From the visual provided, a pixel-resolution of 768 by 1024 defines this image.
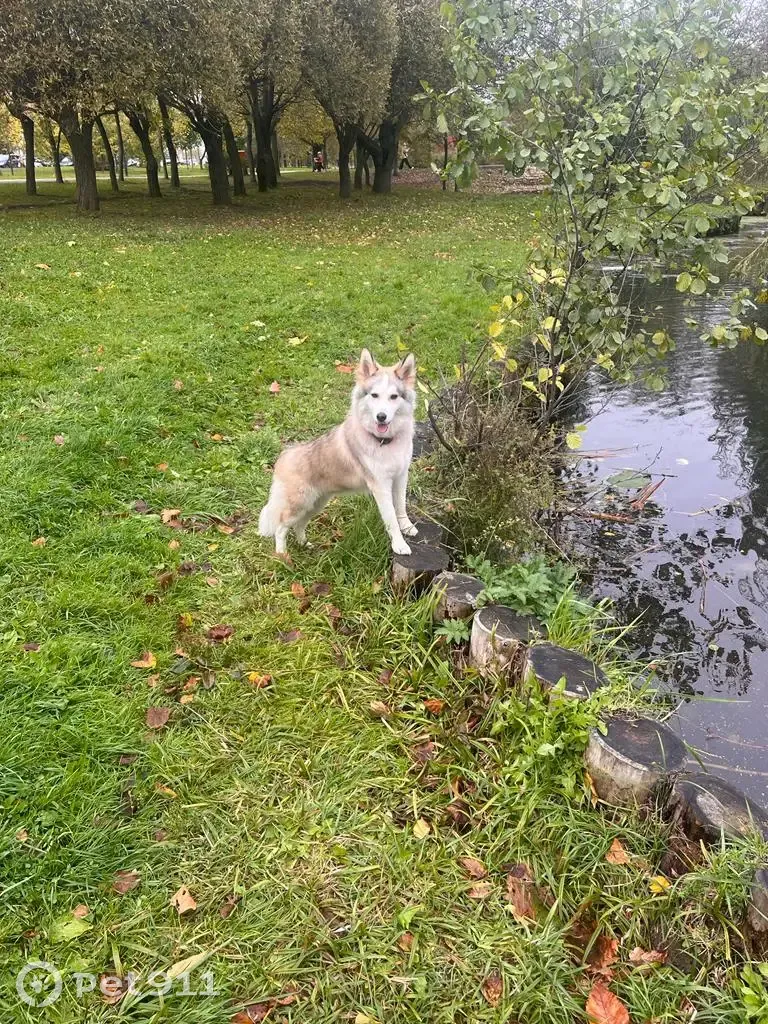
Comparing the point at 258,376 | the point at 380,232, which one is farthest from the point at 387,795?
the point at 380,232

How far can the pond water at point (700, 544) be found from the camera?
381 cm

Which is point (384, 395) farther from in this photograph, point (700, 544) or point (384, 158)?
point (384, 158)

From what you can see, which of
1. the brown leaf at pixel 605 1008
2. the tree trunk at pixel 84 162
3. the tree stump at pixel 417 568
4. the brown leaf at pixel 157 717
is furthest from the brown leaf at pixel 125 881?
the tree trunk at pixel 84 162

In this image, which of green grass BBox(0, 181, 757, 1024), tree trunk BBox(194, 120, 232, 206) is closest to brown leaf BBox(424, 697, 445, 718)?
green grass BBox(0, 181, 757, 1024)

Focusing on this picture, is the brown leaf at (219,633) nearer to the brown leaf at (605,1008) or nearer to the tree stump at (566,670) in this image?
the tree stump at (566,670)

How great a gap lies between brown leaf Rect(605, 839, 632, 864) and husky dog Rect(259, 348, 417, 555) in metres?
1.96

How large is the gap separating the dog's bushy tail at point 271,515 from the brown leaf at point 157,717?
5.22 ft

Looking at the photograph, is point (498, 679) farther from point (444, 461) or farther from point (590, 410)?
point (590, 410)

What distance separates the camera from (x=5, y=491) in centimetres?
478

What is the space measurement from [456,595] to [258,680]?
3.90ft

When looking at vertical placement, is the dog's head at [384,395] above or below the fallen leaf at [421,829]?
above

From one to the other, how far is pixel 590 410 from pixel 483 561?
14.9 feet

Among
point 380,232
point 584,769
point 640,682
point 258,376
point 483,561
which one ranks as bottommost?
point 640,682

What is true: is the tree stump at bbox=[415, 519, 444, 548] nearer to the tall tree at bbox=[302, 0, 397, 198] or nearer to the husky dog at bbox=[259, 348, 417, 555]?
the husky dog at bbox=[259, 348, 417, 555]
